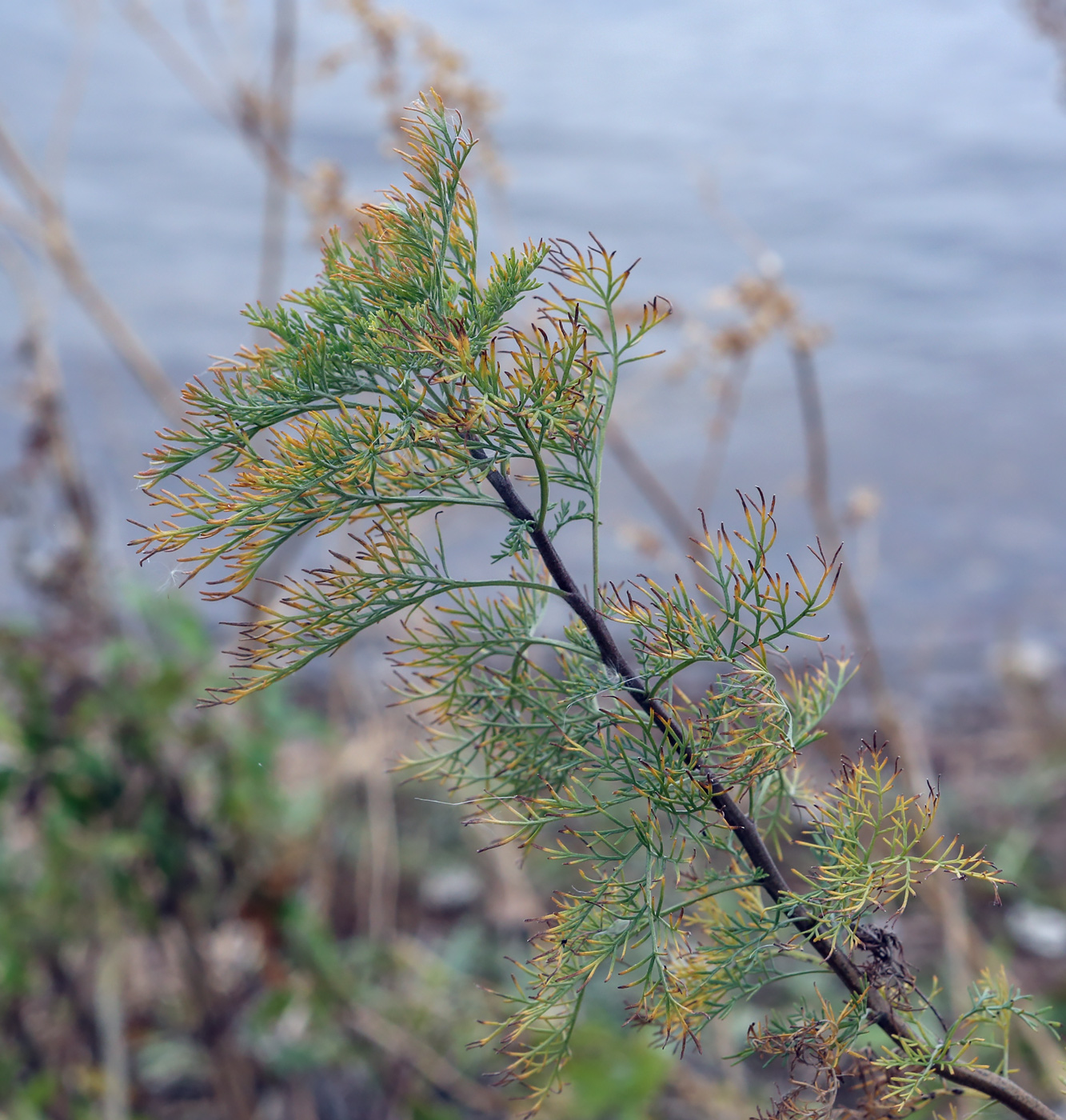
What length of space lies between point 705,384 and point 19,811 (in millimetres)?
1777

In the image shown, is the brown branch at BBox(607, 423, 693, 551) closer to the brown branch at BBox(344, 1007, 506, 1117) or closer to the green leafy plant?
the brown branch at BBox(344, 1007, 506, 1117)

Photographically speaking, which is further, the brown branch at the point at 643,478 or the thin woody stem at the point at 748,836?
the brown branch at the point at 643,478

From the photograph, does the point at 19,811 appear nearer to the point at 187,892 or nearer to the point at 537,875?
the point at 187,892

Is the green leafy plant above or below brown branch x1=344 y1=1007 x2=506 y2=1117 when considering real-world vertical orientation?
above

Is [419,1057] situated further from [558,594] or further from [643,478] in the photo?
[558,594]

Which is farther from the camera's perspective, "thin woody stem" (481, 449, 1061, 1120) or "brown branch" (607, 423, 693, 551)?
"brown branch" (607, 423, 693, 551)

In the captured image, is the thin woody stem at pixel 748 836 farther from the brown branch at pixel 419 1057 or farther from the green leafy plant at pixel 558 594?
the brown branch at pixel 419 1057

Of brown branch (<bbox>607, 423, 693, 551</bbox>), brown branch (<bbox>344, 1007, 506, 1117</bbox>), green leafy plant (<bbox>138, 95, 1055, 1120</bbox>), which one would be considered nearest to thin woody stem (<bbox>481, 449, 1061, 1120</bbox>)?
green leafy plant (<bbox>138, 95, 1055, 1120</bbox>)

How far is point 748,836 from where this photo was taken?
20.6 inches

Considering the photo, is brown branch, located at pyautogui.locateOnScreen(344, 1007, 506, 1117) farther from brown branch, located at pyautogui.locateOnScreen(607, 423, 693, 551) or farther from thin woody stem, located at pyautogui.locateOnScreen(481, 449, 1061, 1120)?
thin woody stem, located at pyautogui.locateOnScreen(481, 449, 1061, 1120)

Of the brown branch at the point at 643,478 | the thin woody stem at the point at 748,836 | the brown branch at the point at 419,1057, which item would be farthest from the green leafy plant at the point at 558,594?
the brown branch at the point at 419,1057

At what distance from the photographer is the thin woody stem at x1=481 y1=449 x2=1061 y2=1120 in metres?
0.52

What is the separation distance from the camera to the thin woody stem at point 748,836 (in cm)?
52

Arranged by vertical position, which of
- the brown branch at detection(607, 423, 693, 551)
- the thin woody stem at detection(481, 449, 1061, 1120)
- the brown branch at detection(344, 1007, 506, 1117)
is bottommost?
the brown branch at detection(344, 1007, 506, 1117)
